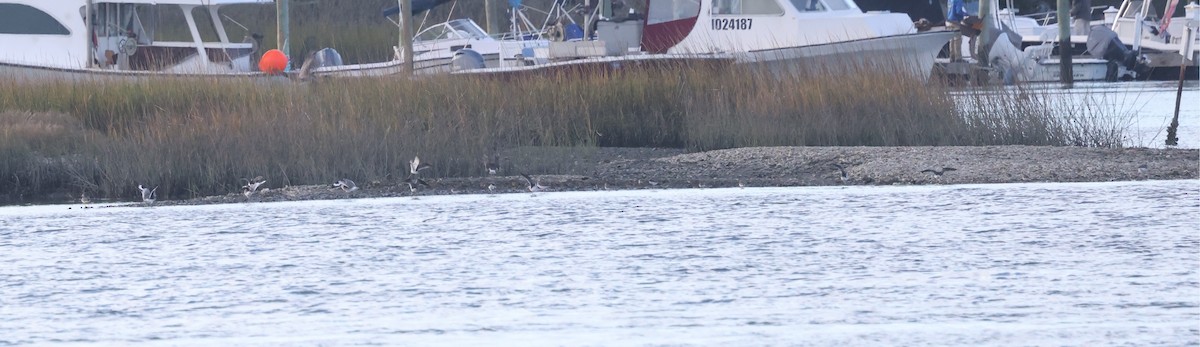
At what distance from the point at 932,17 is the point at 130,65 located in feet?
51.1

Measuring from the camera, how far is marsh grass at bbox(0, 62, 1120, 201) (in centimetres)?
1198

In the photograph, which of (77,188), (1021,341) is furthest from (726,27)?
(1021,341)

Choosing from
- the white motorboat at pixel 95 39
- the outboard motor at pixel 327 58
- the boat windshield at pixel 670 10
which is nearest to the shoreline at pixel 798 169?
the boat windshield at pixel 670 10

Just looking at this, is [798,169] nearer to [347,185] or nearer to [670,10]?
[347,185]

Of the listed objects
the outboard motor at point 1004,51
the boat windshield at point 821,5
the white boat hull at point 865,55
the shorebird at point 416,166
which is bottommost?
the shorebird at point 416,166

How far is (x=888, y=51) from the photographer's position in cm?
1575

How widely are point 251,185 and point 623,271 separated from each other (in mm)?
4611

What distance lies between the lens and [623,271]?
23.6ft

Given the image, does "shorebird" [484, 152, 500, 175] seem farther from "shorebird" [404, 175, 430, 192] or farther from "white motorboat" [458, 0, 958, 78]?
"white motorboat" [458, 0, 958, 78]

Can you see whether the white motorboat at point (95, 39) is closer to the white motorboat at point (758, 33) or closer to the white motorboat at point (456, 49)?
the white motorboat at point (456, 49)

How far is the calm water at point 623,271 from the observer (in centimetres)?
584

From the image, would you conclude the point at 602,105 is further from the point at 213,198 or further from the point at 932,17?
the point at 932,17

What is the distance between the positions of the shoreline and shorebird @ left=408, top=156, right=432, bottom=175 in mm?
99

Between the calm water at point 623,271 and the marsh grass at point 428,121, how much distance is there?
156cm
